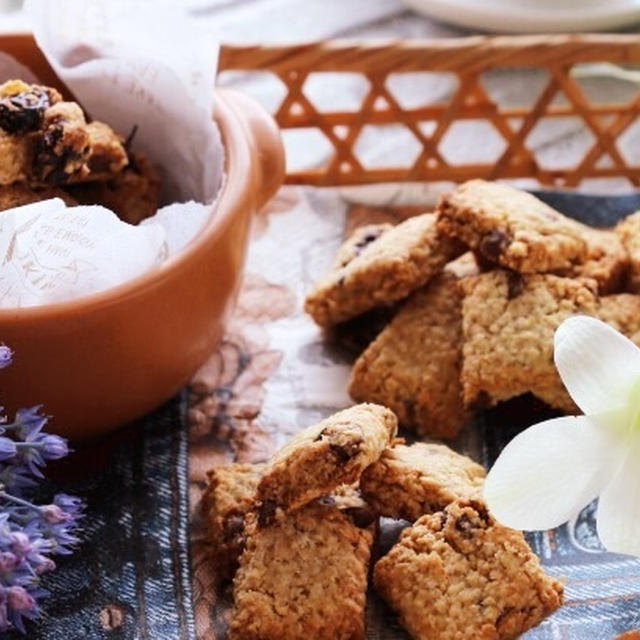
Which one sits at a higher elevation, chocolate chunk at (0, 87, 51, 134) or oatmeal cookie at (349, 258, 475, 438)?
chocolate chunk at (0, 87, 51, 134)

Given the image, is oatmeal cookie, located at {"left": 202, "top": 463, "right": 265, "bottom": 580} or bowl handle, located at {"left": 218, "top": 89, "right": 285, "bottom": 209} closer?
oatmeal cookie, located at {"left": 202, "top": 463, "right": 265, "bottom": 580}

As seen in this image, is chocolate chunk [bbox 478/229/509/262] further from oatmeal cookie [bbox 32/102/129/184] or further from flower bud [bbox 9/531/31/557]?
flower bud [bbox 9/531/31/557]

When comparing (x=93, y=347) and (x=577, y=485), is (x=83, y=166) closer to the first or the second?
(x=93, y=347)

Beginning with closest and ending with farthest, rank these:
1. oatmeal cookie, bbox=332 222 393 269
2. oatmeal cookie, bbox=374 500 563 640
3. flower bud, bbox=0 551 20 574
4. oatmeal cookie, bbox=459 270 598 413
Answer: flower bud, bbox=0 551 20 574 → oatmeal cookie, bbox=374 500 563 640 → oatmeal cookie, bbox=459 270 598 413 → oatmeal cookie, bbox=332 222 393 269

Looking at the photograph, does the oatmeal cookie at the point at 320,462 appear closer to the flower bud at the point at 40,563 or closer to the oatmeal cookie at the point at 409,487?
the oatmeal cookie at the point at 409,487

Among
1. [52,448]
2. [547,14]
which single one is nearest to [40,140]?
[52,448]

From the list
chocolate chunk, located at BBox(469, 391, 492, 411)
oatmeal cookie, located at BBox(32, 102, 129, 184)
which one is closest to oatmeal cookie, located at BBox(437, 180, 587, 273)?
chocolate chunk, located at BBox(469, 391, 492, 411)

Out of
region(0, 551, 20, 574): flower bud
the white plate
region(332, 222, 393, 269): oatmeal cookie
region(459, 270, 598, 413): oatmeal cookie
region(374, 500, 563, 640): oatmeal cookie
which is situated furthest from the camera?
the white plate

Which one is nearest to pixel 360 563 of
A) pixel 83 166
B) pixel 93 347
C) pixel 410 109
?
pixel 93 347
